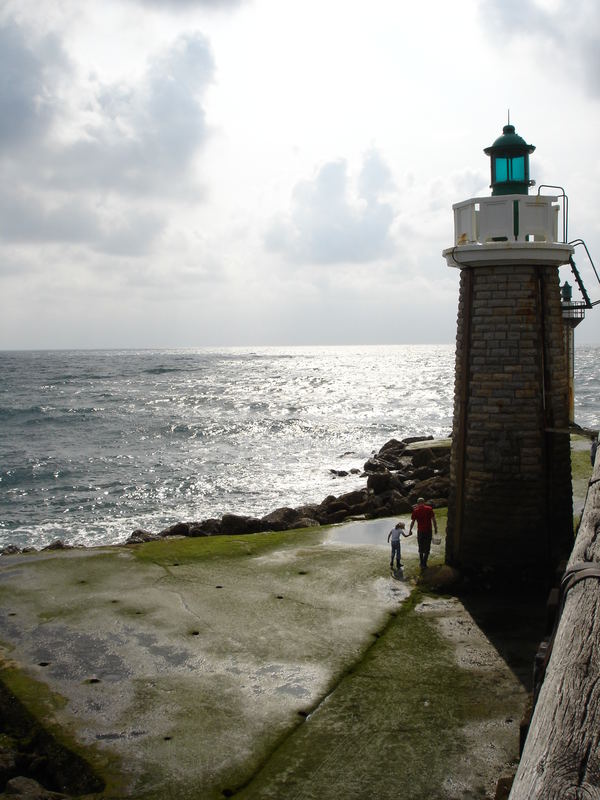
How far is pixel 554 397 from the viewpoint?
1165 centimetres

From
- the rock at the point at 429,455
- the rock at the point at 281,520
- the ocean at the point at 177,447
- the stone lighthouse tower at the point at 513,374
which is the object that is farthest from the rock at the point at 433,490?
the stone lighthouse tower at the point at 513,374

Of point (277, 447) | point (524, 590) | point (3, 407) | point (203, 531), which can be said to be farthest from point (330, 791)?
point (3, 407)

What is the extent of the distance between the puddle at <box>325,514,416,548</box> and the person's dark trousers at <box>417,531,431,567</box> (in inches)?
66.7

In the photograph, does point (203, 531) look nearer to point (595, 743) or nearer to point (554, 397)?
point (554, 397)

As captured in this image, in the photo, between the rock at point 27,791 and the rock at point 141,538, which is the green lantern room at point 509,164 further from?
the rock at point 141,538

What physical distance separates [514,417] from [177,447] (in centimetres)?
2929

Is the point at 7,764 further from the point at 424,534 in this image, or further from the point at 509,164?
the point at 509,164

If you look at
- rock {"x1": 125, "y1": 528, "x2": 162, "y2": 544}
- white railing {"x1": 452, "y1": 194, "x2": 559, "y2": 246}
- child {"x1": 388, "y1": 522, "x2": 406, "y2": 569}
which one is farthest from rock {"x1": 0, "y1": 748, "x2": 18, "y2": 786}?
rock {"x1": 125, "y1": 528, "x2": 162, "y2": 544}

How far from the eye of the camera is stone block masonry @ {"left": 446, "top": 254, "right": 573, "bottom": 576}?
11570 mm

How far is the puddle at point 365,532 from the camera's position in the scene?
14.8 meters

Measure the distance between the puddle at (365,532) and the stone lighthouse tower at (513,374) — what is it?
3.04 metres

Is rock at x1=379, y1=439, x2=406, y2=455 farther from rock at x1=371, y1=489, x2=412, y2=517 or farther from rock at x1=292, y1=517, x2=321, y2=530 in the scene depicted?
rock at x1=292, y1=517, x2=321, y2=530

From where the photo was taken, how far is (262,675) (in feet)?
29.2

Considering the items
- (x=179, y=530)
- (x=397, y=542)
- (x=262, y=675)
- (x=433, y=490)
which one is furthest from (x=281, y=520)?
(x=262, y=675)
